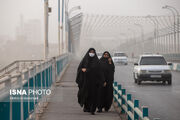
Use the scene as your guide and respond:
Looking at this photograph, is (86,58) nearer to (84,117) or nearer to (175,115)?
(84,117)

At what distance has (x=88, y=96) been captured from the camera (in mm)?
12641

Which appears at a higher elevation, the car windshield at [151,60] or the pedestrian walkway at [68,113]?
the car windshield at [151,60]

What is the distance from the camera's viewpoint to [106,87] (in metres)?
13.1

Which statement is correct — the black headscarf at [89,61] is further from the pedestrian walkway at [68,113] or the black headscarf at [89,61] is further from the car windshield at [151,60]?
the car windshield at [151,60]

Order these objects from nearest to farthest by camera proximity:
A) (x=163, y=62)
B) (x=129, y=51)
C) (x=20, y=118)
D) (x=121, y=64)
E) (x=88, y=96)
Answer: (x=20, y=118)
(x=88, y=96)
(x=163, y=62)
(x=121, y=64)
(x=129, y=51)

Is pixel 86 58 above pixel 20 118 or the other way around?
above

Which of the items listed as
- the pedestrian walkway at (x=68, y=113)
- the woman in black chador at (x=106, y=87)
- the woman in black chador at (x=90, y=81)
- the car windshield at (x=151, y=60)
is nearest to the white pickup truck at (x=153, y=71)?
the car windshield at (x=151, y=60)

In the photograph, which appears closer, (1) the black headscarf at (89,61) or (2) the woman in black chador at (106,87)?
(1) the black headscarf at (89,61)

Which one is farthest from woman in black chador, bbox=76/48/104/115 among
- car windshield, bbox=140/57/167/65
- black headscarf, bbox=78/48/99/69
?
car windshield, bbox=140/57/167/65

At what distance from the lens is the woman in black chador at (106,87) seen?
12.9 meters

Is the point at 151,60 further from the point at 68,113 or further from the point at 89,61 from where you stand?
the point at 68,113

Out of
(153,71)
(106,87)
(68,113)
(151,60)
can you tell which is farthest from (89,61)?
(151,60)

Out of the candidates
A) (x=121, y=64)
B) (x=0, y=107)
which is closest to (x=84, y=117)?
(x=0, y=107)

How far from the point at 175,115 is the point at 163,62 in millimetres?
13590
